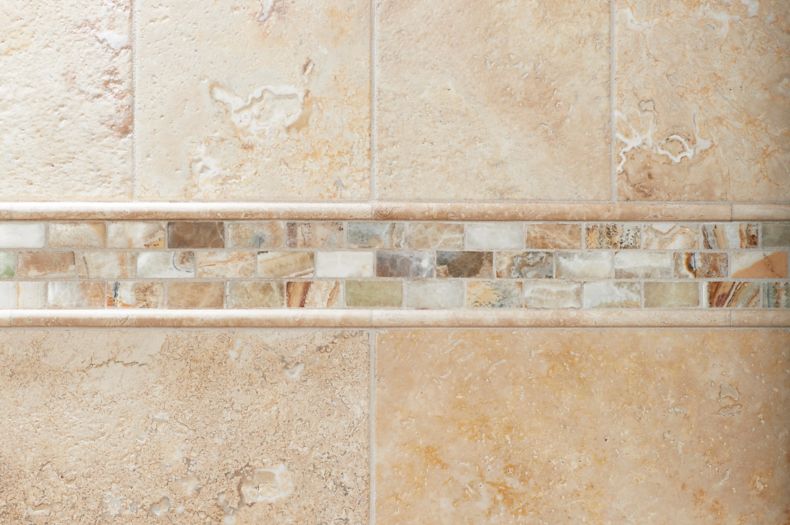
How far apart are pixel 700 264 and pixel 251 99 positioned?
87 centimetres

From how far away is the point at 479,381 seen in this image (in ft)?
3.21

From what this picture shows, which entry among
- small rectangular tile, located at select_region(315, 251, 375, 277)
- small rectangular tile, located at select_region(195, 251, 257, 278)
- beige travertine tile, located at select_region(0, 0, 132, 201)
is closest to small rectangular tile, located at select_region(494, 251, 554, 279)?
small rectangular tile, located at select_region(315, 251, 375, 277)

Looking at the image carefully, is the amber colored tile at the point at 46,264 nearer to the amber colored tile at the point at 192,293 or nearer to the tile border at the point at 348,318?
the tile border at the point at 348,318

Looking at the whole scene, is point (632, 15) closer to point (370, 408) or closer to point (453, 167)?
point (453, 167)

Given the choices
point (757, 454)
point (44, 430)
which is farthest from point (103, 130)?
point (757, 454)

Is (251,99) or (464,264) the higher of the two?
(251,99)

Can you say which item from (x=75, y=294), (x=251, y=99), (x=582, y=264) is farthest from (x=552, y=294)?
(x=75, y=294)

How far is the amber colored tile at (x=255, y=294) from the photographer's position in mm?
968

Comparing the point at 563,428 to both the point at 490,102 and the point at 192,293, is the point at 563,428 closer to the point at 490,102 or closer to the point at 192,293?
the point at 490,102

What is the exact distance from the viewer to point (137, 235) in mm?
962

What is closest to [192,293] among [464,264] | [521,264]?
[464,264]

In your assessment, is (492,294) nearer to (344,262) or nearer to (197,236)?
(344,262)

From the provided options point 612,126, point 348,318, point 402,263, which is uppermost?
point 612,126

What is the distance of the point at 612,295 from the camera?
979 mm
